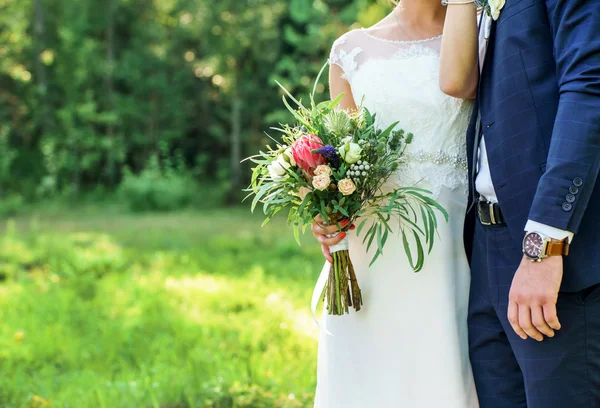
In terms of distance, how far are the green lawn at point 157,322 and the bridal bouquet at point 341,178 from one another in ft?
5.30

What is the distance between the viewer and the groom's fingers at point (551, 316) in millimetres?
1722

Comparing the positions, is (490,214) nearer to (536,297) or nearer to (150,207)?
(536,297)

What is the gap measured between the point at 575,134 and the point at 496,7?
18.6 inches

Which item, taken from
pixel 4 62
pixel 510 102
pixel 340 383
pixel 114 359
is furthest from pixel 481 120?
pixel 4 62

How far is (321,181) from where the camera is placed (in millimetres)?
2016

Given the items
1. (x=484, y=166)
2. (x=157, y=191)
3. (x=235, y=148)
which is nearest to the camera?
(x=484, y=166)

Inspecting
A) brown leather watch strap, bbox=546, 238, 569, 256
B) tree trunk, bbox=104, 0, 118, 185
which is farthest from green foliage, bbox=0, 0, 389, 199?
brown leather watch strap, bbox=546, 238, 569, 256

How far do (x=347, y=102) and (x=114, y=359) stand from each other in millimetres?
2671

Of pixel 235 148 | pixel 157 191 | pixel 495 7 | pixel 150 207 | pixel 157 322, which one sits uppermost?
pixel 495 7

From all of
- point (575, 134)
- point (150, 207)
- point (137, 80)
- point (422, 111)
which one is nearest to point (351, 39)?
point (422, 111)

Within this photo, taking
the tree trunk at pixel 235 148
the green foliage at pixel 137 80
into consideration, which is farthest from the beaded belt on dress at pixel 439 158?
the tree trunk at pixel 235 148

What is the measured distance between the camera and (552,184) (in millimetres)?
1659

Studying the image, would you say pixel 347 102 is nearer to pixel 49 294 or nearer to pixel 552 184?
pixel 552 184

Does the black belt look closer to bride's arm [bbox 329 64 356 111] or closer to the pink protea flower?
the pink protea flower
